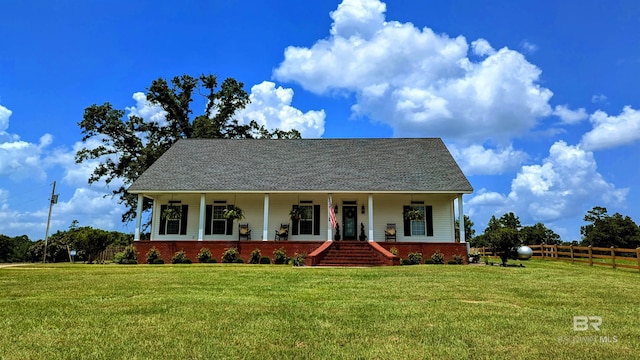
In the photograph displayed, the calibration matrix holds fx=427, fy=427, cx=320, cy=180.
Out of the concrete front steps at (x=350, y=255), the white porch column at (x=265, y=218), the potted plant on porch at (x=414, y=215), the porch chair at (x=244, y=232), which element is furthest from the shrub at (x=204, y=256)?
the potted plant on porch at (x=414, y=215)

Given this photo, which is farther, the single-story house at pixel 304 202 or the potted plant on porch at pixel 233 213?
the potted plant on porch at pixel 233 213

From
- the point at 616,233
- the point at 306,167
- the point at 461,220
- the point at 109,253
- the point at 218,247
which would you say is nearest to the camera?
the point at 461,220

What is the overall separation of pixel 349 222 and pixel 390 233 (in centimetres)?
241

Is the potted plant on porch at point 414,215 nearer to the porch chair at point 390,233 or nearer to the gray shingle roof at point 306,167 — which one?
the porch chair at point 390,233

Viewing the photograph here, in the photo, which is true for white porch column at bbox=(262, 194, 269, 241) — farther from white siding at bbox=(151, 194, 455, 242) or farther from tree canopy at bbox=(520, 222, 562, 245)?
tree canopy at bbox=(520, 222, 562, 245)

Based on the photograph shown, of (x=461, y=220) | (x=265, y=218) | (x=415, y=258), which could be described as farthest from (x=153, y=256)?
(x=461, y=220)

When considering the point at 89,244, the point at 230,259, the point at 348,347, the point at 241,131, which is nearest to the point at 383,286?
the point at 348,347

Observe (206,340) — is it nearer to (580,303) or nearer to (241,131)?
(580,303)

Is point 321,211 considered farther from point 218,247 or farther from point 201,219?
point 201,219

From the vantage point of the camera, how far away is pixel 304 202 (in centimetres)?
2378

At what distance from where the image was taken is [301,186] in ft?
73.8

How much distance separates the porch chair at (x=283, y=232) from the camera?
74.3 feet

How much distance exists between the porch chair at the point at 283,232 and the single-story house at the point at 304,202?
5cm

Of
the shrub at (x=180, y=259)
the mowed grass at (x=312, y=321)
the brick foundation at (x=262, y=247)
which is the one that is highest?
the brick foundation at (x=262, y=247)
